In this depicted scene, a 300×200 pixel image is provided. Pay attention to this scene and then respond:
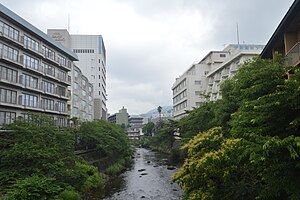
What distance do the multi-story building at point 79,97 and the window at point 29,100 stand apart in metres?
11.2

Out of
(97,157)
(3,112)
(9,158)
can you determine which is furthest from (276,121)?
(97,157)

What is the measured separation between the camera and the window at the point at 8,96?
33109 mm

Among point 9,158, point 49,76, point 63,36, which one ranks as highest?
point 63,36

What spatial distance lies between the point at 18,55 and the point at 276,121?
118 ft

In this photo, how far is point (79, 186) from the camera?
24453 millimetres

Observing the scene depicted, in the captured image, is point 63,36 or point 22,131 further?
point 63,36

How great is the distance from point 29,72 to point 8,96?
18.3ft

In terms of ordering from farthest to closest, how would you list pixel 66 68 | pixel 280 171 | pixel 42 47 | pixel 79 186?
pixel 66 68 → pixel 42 47 → pixel 79 186 → pixel 280 171

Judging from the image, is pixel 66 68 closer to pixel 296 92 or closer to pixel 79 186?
pixel 79 186

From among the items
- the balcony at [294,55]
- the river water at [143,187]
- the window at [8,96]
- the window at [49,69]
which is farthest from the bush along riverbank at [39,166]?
the window at [49,69]

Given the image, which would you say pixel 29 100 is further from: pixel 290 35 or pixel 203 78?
pixel 203 78

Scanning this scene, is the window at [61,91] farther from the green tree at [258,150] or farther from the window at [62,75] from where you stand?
the green tree at [258,150]

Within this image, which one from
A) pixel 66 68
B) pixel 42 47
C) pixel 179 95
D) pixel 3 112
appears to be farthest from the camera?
pixel 179 95

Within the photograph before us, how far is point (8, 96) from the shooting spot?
34.3 metres
